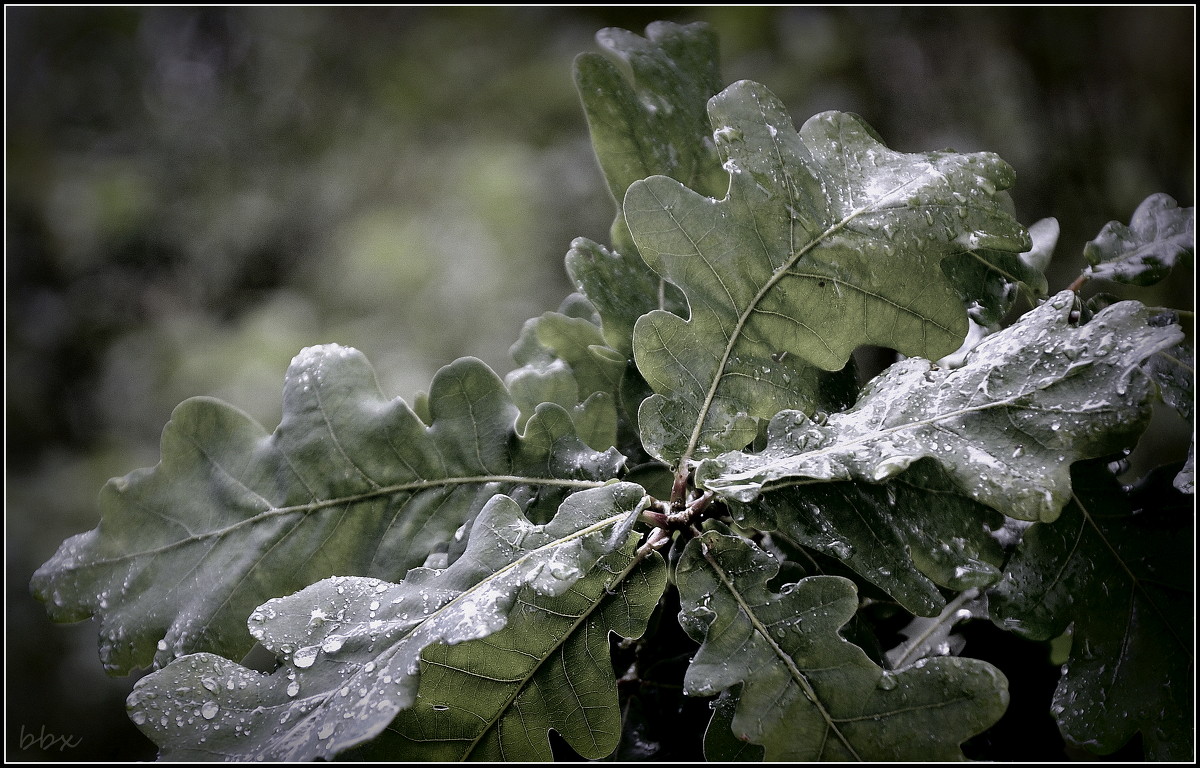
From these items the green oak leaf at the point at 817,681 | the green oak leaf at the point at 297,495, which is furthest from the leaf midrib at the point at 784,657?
the green oak leaf at the point at 297,495

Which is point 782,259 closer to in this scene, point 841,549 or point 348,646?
point 841,549

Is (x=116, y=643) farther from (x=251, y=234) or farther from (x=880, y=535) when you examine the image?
(x=251, y=234)

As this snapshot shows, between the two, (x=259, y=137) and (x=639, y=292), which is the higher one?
(x=259, y=137)

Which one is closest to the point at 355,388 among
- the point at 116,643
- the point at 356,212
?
the point at 116,643

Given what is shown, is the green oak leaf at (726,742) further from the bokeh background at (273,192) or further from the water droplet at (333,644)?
the bokeh background at (273,192)

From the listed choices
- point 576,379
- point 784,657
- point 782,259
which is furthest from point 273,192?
point 784,657
